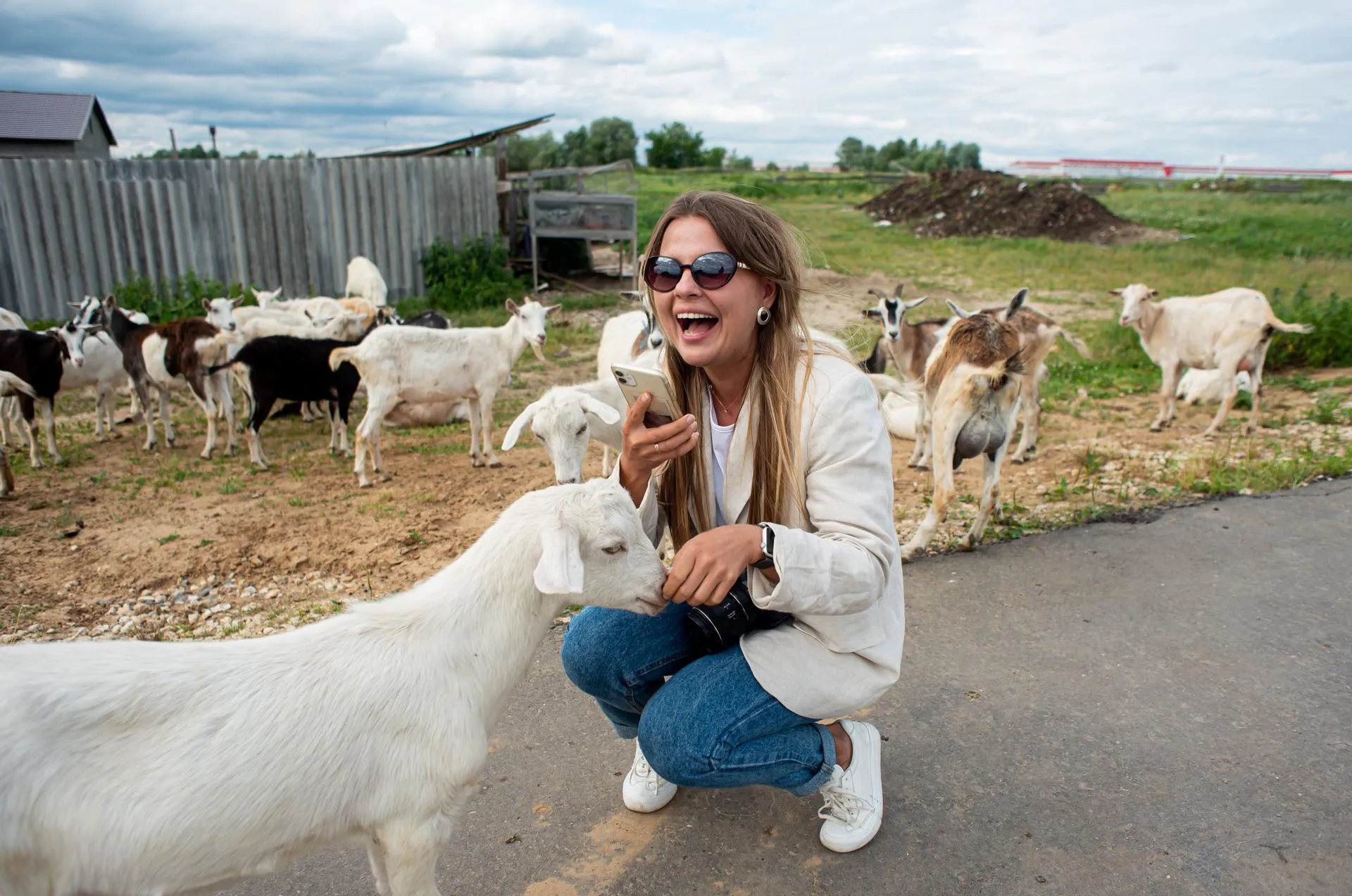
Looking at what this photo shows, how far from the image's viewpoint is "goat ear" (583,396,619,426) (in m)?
5.05

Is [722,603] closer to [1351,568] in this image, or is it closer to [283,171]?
[1351,568]

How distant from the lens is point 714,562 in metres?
2.15

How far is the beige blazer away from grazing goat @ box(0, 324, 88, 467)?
25.3ft

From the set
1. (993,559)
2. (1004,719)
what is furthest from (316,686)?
(993,559)

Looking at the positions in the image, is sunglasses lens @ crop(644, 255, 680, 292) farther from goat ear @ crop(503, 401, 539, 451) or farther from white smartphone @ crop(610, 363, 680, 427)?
goat ear @ crop(503, 401, 539, 451)

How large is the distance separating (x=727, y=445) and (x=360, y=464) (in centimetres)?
540

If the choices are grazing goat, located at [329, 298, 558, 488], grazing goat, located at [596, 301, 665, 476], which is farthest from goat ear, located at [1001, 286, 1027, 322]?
grazing goat, located at [329, 298, 558, 488]

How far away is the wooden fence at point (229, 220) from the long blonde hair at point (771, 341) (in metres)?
13.0

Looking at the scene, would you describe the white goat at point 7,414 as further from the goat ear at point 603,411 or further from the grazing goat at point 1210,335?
the grazing goat at point 1210,335

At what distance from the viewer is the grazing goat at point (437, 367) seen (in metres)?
7.57

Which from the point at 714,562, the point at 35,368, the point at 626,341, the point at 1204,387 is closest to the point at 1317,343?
the point at 1204,387

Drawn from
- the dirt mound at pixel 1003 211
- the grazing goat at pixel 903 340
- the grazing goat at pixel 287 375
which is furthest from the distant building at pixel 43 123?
the dirt mound at pixel 1003 211

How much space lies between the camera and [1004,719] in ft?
10.9

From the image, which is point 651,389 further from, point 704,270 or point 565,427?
point 565,427
